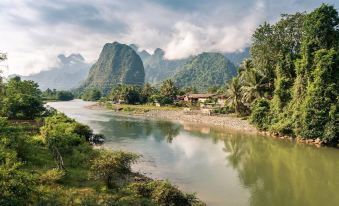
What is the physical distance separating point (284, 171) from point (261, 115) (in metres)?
22.2

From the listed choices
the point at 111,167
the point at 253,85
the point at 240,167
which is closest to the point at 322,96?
the point at 240,167

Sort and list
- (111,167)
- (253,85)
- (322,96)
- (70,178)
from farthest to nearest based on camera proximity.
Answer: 1. (253,85)
2. (322,96)
3. (70,178)
4. (111,167)

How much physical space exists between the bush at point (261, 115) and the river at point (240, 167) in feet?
11.1

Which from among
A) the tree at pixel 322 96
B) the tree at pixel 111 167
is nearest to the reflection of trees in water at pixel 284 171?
the tree at pixel 322 96

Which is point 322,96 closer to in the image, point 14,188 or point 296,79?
point 296,79

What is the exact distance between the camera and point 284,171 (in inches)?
1085

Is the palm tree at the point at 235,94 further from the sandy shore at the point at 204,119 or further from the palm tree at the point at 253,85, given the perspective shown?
the sandy shore at the point at 204,119

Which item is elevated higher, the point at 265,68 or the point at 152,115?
the point at 265,68

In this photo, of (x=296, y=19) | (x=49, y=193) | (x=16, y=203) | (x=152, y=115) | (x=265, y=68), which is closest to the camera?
(x=16, y=203)

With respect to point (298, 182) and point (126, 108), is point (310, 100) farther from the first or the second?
point (126, 108)

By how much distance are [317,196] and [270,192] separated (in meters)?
2.88

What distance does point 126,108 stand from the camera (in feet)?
304

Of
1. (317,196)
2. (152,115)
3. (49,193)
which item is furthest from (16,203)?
(152,115)

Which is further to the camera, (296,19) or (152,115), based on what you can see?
(152,115)
